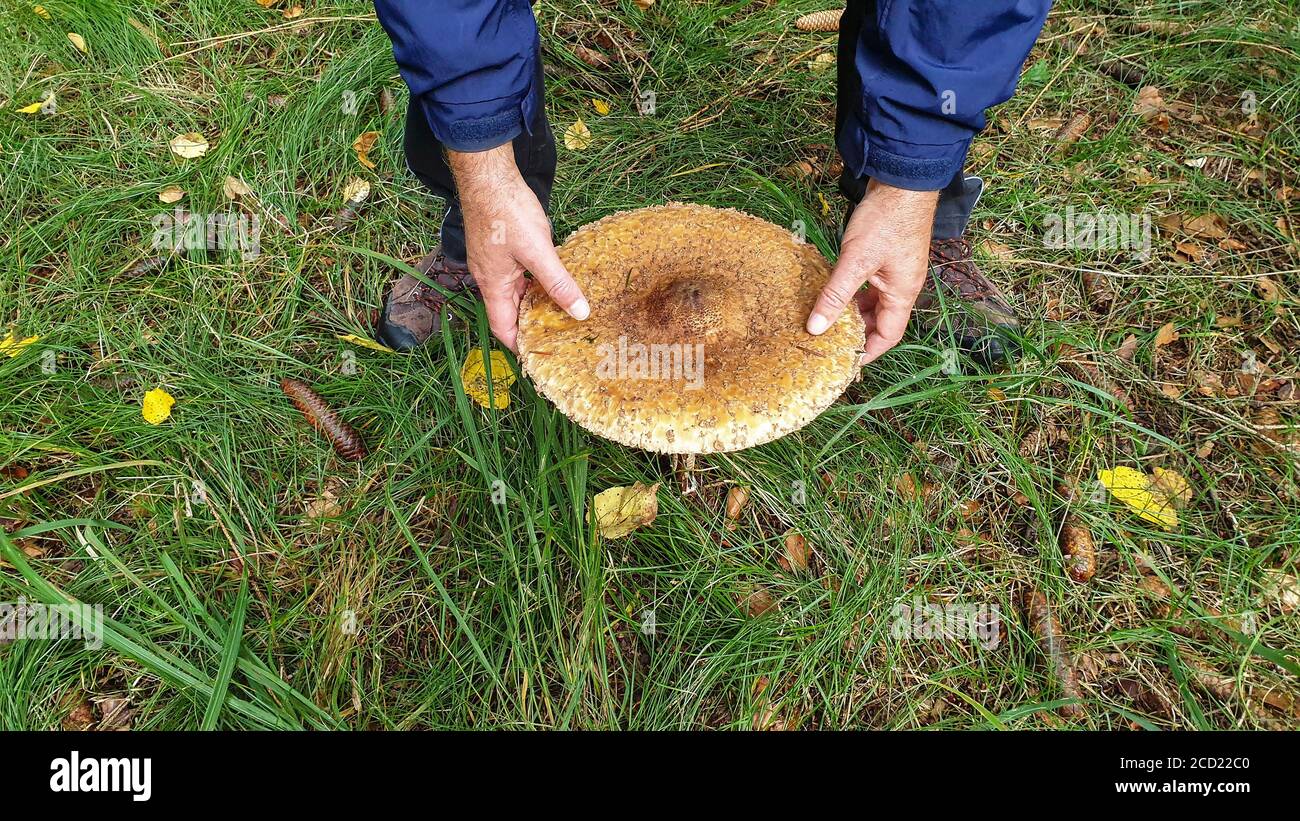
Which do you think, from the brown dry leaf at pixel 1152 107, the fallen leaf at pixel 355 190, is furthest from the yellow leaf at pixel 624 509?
the brown dry leaf at pixel 1152 107

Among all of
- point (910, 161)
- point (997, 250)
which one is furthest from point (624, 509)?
point (997, 250)

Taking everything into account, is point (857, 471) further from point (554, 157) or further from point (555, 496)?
point (554, 157)

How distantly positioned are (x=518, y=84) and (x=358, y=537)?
1834 mm

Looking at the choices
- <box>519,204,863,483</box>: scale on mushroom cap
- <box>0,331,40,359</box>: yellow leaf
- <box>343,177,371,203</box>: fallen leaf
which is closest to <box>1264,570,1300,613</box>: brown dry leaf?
<box>519,204,863,483</box>: scale on mushroom cap

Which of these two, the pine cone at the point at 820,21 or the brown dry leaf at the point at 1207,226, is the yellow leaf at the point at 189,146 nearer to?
the pine cone at the point at 820,21

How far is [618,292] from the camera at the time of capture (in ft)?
8.18

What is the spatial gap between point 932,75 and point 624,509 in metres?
1.87

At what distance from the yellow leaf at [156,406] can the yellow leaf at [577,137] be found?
2.38m

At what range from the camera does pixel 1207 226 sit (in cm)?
389

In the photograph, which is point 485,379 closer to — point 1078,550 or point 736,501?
point 736,501

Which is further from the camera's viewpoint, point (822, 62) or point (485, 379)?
point (822, 62)

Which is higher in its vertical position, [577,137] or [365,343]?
[577,137]

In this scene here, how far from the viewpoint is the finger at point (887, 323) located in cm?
258
